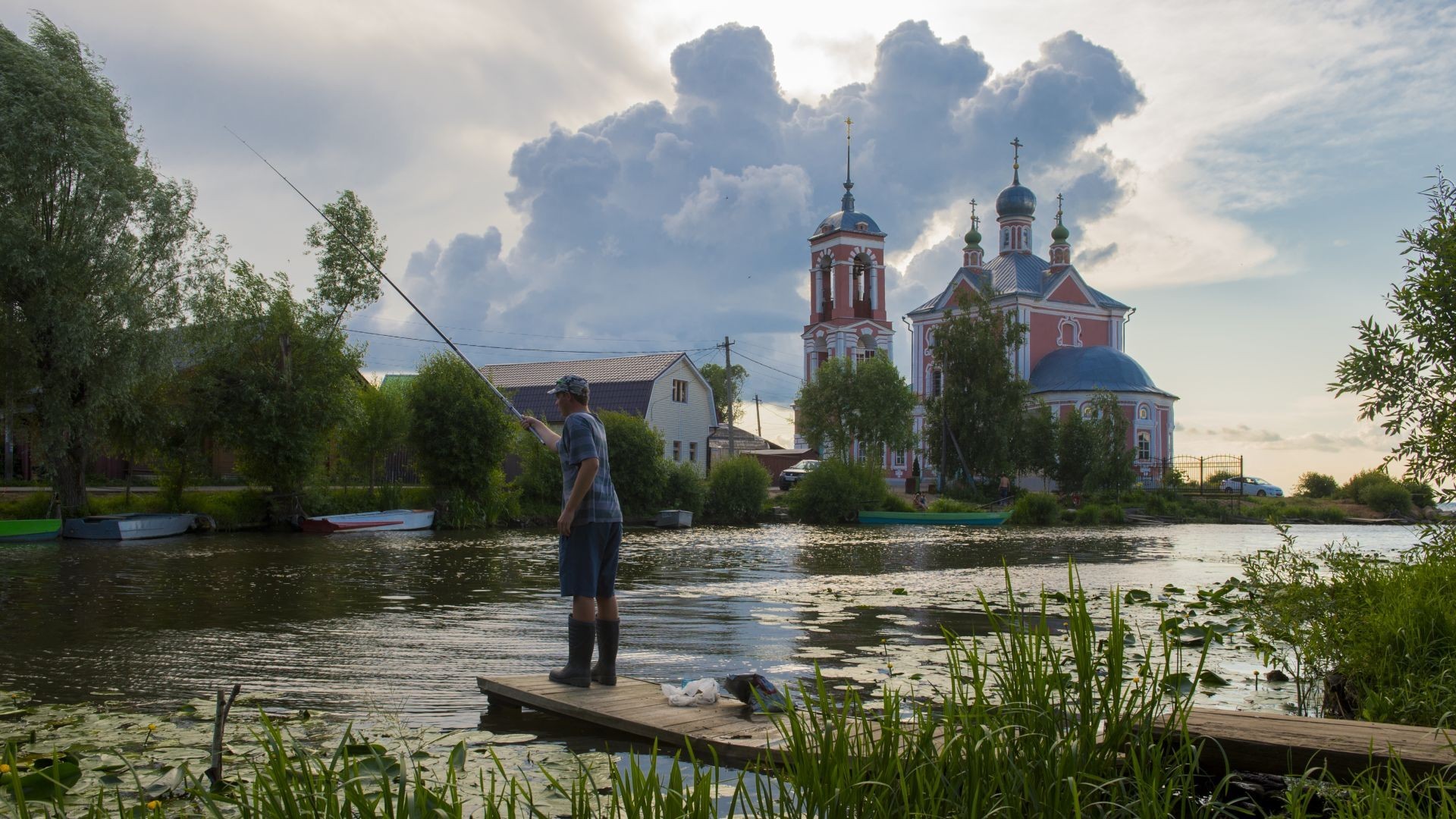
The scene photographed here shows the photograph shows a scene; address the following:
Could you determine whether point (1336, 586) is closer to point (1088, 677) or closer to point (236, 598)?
point (1088, 677)

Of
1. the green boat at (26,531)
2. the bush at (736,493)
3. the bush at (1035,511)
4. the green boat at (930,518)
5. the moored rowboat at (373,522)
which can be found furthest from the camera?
the bush at (1035,511)

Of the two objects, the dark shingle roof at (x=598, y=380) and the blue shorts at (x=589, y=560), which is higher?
the dark shingle roof at (x=598, y=380)

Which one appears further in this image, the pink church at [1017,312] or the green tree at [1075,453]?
the pink church at [1017,312]

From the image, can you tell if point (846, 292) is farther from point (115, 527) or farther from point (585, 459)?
point (585, 459)

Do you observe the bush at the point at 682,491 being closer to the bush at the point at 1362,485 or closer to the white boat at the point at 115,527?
the white boat at the point at 115,527

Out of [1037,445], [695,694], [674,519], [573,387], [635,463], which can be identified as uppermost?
[1037,445]

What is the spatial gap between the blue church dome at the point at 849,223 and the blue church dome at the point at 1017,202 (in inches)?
356

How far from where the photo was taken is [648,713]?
22.0 ft

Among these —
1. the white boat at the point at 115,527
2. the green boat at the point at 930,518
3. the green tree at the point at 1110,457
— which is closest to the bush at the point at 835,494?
the green boat at the point at 930,518

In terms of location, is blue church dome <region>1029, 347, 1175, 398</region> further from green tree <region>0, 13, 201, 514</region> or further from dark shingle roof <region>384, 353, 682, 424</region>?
green tree <region>0, 13, 201, 514</region>

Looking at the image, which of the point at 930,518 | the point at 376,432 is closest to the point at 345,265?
the point at 376,432

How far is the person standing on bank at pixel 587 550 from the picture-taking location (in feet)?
24.8

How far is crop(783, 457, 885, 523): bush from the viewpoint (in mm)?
46312

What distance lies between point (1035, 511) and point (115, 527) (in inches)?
1350
